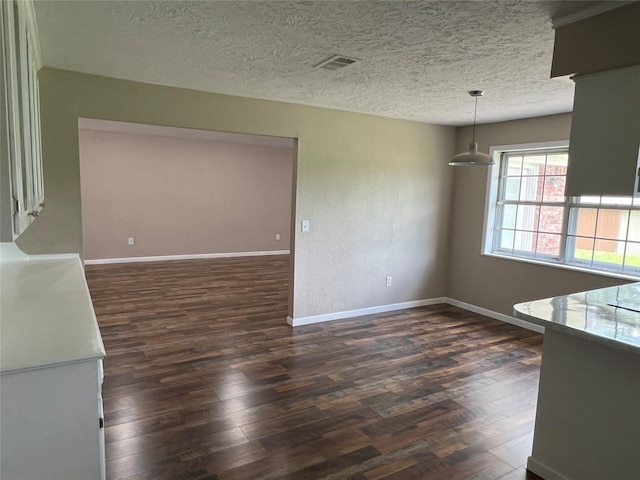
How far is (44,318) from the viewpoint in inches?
69.6

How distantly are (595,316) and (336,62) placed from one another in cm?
215

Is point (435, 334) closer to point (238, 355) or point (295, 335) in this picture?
point (295, 335)

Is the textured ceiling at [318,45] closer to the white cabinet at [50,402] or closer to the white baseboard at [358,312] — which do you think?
the white cabinet at [50,402]

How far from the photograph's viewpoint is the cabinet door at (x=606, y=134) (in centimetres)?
186

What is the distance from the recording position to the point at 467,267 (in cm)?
533

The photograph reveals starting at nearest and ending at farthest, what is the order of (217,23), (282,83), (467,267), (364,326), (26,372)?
(26,372)
(217,23)
(282,83)
(364,326)
(467,267)

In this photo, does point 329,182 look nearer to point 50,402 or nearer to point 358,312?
point 358,312

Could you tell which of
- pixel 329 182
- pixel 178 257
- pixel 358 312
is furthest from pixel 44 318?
pixel 178 257

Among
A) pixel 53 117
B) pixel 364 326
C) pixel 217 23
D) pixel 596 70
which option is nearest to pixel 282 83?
pixel 217 23

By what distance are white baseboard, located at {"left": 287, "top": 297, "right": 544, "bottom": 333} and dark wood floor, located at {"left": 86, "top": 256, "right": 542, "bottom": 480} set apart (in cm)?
13

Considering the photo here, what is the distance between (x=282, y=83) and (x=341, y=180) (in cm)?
149

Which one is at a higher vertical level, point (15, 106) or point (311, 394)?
point (15, 106)

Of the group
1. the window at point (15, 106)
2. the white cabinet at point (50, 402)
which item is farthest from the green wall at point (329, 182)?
the white cabinet at point (50, 402)

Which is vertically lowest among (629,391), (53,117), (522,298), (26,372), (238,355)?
(238,355)
